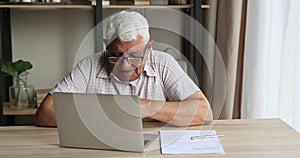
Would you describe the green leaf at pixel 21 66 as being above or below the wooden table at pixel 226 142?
above

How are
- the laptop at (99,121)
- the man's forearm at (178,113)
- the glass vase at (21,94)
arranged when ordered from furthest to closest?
the glass vase at (21,94) < the man's forearm at (178,113) < the laptop at (99,121)

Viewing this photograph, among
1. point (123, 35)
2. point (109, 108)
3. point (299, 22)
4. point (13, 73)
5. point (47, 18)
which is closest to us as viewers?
point (109, 108)

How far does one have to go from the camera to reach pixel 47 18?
10.2ft

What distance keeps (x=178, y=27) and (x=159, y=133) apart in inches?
68.3

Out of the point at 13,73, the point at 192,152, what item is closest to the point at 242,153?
the point at 192,152

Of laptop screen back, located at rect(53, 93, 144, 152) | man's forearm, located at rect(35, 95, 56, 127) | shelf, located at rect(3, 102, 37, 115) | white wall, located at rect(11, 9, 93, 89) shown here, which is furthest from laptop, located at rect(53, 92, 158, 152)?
white wall, located at rect(11, 9, 93, 89)

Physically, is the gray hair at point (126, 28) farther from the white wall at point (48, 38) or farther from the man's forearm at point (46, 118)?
the white wall at point (48, 38)

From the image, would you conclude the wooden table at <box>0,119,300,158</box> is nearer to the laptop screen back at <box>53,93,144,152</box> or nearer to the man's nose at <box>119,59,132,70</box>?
the laptop screen back at <box>53,93,144,152</box>

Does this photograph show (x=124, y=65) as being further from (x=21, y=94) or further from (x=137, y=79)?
(x=21, y=94)

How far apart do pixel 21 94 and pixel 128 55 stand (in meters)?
1.25

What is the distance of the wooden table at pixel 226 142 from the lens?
1.42 m

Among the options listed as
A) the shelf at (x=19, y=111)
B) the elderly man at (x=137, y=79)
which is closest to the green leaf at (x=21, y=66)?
the shelf at (x=19, y=111)

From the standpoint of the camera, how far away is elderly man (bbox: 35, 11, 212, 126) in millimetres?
1744

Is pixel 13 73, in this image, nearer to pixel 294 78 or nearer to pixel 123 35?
pixel 123 35
